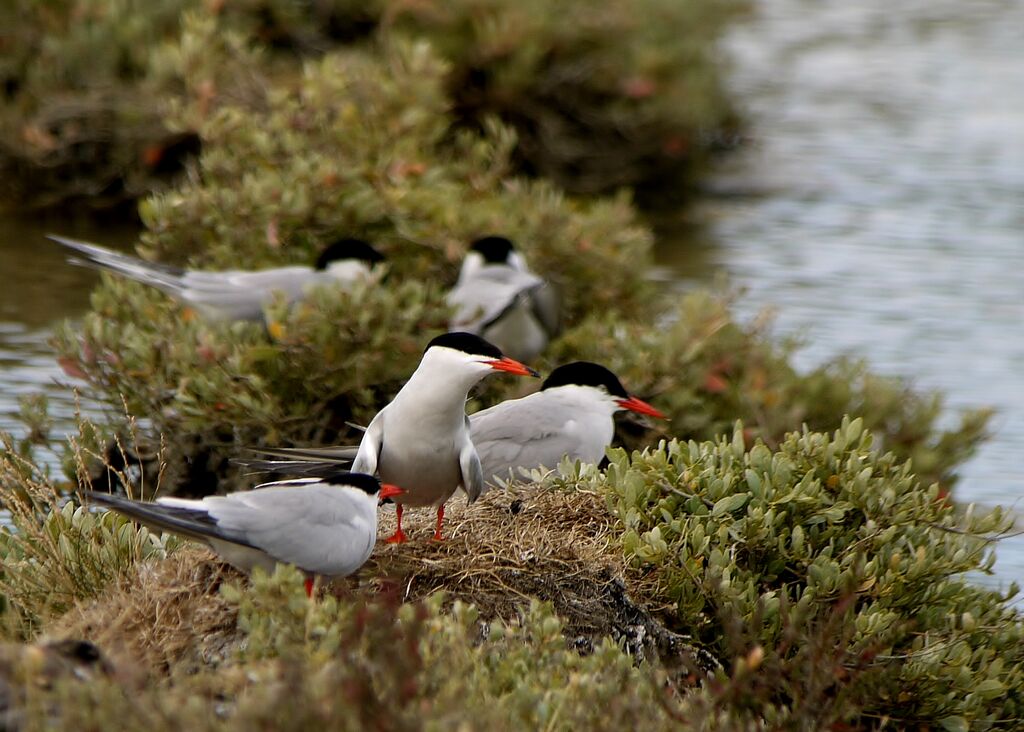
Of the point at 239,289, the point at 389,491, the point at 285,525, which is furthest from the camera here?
the point at 239,289

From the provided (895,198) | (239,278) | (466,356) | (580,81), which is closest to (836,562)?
(466,356)

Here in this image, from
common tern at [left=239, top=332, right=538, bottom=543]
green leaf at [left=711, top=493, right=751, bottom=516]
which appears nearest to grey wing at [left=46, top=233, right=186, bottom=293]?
common tern at [left=239, top=332, right=538, bottom=543]

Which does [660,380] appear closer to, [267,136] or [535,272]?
[535,272]

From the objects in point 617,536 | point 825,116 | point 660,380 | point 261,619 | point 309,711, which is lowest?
point 825,116

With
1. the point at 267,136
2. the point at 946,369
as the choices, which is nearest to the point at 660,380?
the point at 267,136

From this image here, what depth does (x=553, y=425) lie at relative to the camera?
219 inches

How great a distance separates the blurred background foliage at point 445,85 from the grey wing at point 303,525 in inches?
215

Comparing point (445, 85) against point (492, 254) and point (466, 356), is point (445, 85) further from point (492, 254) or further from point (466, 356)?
point (466, 356)

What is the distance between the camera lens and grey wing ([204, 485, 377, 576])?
12.7 feet

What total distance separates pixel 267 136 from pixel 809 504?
4158mm

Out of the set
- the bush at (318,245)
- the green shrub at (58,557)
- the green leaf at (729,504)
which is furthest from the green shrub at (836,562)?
the bush at (318,245)

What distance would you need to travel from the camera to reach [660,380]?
23.0ft

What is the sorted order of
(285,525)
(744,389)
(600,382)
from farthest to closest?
(744,389), (600,382), (285,525)

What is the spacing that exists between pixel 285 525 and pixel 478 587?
1.96ft
